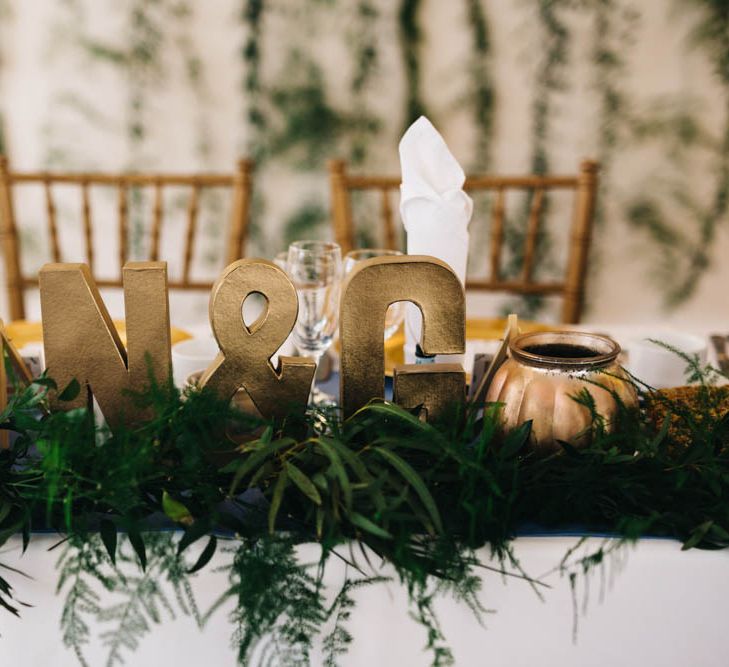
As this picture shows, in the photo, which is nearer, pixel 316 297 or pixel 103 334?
pixel 103 334

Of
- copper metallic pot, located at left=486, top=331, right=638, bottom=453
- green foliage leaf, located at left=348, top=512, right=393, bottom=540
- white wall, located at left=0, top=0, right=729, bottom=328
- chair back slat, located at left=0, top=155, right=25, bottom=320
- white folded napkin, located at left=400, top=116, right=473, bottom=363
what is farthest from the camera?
white wall, located at left=0, top=0, right=729, bottom=328

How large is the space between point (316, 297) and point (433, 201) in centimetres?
19

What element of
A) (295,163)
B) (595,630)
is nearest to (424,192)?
(595,630)

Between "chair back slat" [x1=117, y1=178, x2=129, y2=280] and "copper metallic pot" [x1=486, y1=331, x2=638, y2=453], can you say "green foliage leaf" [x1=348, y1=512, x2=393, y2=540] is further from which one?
"chair back slat" [x1=117, y1=178, x2=129, y2=280]

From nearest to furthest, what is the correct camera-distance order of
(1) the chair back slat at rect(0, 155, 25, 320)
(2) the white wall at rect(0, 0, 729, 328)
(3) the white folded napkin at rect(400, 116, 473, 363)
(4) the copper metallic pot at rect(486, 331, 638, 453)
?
(4) the copper metallic pot at rect(486, 331, 638, 453) < (3) the white folded napkin at rect(400, 116, 473, 363) < (1) the chair back slat at rect(0, 155, 25, 320) < (2) the white wall at rect(0, 0, 729, 328)

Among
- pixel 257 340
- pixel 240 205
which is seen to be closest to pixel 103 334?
pixel 257 340

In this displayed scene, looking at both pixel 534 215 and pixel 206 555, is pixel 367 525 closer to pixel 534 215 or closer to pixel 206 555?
pixel 206 555

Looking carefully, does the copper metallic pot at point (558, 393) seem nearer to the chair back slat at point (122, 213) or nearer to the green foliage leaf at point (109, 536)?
the green foliage leaf at point (109, 536)

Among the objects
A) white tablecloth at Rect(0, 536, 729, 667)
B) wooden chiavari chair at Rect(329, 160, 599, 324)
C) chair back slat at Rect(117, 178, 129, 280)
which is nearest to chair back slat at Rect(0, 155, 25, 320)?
chair back slat at Rect(117, 178, 129, 280)

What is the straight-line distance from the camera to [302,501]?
628 mm

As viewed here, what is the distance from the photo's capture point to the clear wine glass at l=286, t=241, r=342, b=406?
0.98m

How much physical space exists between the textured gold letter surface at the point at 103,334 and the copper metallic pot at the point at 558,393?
1.05 feet

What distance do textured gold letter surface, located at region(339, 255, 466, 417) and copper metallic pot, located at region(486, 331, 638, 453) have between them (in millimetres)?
65

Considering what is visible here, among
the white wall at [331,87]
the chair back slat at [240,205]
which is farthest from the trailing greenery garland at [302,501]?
the white wall at [331,87]
